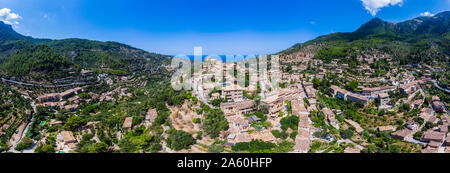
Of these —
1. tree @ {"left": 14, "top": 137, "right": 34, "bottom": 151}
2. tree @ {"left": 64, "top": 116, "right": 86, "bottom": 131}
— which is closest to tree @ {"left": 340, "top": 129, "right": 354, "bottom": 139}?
tree @ {"left": 64, "top": 116, "right": 86, "bottom": 131}

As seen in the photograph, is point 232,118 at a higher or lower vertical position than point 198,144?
higher

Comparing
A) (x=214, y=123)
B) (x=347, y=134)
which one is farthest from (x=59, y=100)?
(x=347, y=134)

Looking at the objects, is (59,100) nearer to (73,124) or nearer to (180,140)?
(73,124)

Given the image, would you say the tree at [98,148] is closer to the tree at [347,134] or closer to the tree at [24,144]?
the tree at [24,144]

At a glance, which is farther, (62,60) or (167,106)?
(62,60)

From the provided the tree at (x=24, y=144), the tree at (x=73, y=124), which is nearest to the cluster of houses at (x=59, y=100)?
the tree at (x=73, y=124)

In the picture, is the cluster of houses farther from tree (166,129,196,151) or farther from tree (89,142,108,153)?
tree (166,129,196,151)

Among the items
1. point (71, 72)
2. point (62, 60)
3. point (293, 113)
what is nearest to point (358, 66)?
point (293, 113)
